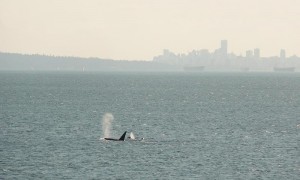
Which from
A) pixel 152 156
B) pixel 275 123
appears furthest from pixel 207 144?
pixel 275 123

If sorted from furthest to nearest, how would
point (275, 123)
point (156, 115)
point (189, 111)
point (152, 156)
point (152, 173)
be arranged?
point (189, 111), point (156, 115), point (275, 123), point (152, 156), point (152, 173)

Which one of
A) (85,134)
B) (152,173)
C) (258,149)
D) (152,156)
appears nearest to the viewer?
(152,173)

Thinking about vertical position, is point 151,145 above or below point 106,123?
above

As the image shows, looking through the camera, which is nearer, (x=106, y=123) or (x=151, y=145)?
(x=151, y=145)

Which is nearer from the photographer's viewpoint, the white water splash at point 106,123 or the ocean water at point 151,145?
the ocean water at point 151,145

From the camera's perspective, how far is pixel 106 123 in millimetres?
131750

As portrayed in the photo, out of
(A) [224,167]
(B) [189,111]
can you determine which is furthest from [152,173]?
(B) [189,111]

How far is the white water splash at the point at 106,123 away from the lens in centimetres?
11731

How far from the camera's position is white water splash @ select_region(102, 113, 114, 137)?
11731cm

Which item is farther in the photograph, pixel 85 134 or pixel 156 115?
pixel 156 115

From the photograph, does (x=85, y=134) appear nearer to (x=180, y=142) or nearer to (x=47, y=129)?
(x=47, y=129)

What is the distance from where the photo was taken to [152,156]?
91312mm

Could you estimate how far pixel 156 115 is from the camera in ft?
504

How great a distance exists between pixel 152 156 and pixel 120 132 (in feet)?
95.2
